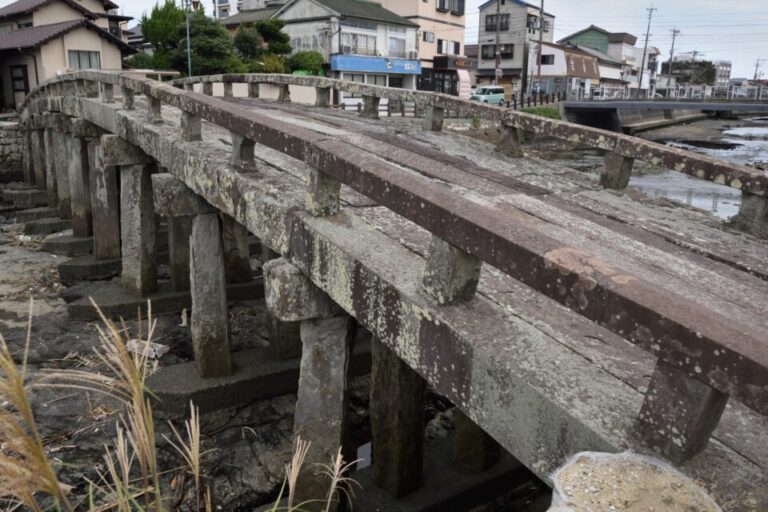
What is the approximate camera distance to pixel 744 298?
133 inches

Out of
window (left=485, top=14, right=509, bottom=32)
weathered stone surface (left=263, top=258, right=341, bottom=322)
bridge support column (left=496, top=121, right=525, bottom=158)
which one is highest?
window (left=485, top=14, right=509, bottom=32)

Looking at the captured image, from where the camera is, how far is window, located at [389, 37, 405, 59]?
126 ft

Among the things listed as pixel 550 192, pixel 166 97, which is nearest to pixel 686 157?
pixel 550 192

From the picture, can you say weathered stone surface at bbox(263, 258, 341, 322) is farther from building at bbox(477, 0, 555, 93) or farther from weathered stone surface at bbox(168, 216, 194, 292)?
building at bbox(477, 0, 555, 93)

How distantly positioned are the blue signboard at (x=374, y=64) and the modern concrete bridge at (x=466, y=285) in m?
27.3

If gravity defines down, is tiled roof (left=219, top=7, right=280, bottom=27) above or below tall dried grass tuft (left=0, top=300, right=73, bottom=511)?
above

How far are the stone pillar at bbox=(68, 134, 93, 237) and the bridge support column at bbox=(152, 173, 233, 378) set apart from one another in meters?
6.37

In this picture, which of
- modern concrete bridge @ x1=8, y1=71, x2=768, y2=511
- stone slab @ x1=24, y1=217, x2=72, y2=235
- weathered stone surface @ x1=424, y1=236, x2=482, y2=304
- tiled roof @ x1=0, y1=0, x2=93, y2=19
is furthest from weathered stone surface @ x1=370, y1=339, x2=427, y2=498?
tiled roof @ x1=0, y1=0, x2=93, y2=19

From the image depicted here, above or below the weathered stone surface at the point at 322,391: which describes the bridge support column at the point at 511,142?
above

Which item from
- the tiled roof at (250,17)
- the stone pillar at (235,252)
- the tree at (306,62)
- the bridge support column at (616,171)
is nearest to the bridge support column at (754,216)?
the bridge support column at (616,171)

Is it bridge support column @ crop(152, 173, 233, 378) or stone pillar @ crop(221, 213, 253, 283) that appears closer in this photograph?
bridge support column @ crop(152, 173, 233, 378)

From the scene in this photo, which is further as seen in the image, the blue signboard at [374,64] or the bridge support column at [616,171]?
the blue signboard at [374,64]

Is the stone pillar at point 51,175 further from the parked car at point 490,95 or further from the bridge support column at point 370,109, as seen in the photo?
the parked car at point 490,95

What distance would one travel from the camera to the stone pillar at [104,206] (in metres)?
9.46
